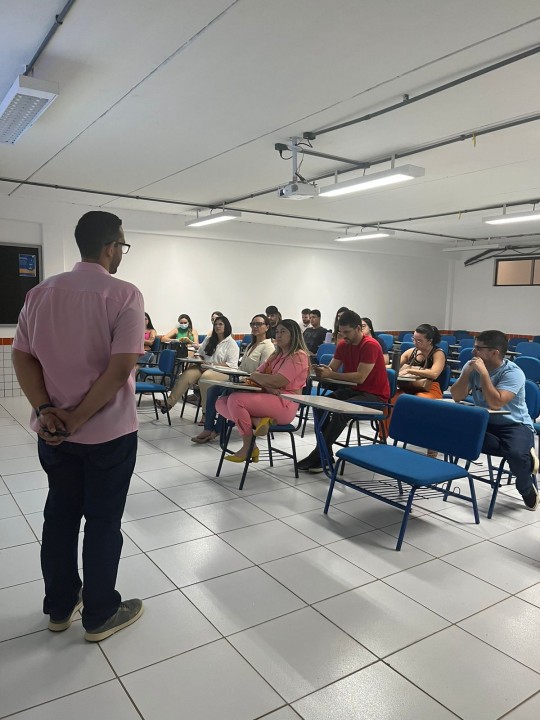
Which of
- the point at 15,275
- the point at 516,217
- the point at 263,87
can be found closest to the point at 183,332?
the point at 15,275

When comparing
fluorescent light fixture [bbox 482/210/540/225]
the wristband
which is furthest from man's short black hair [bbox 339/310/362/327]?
fluorescent light fixture [bbox 482/210/540/225]

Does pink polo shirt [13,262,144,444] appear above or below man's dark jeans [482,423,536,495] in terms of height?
above

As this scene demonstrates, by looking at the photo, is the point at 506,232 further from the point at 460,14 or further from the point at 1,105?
the point at 1,105

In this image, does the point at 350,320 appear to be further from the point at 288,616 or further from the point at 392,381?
the point at 288,616

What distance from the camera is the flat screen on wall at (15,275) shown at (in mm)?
7309

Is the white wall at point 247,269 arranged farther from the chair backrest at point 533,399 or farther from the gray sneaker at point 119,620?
the gray sneaker at point 119,620

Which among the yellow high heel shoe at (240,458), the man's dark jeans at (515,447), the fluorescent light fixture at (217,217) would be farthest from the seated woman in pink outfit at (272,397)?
the fluorescent light fixture at (217,217)

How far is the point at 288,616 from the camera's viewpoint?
89.2 inches

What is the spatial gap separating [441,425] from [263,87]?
2552 millimetres

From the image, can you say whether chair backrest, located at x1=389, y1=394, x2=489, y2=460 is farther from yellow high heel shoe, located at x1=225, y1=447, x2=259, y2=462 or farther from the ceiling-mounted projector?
the ceiling-mounted projector

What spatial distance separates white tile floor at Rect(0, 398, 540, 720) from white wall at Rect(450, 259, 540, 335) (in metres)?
8.75

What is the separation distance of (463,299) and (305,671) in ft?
39.3

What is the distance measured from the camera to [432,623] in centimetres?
224

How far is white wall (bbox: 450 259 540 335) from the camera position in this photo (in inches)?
443
